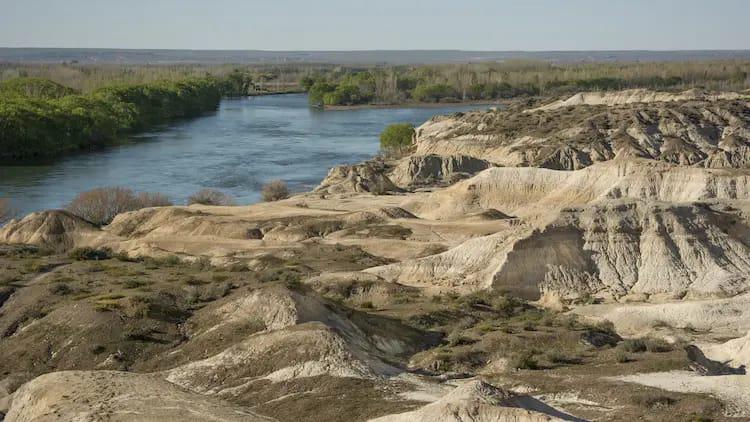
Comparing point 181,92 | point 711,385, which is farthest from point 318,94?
point 711,385

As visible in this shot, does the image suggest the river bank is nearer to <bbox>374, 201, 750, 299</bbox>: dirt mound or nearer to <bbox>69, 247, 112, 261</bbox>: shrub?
<bbox>69, 247, 112, 261</bbox>: shrub

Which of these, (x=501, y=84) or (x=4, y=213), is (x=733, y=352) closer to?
(x=4, y=213)

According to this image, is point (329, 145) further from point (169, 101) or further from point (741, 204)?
point (741, 204)

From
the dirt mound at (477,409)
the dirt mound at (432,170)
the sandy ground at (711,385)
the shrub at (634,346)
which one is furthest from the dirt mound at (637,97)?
the dirt mound at (477,409)

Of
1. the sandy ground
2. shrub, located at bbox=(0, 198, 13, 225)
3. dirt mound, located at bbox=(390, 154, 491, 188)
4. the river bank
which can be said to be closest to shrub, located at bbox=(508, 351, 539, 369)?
the sandy ground

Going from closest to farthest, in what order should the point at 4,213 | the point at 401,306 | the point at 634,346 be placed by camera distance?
the point at 634,346 → the point at 401,306 → the point at 4,213

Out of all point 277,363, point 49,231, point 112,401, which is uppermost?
point 112,401
